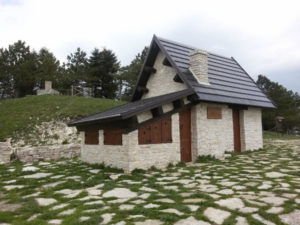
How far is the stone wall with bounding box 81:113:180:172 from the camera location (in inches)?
272

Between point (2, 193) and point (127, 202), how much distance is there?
3.18 metres

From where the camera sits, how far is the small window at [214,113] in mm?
9381

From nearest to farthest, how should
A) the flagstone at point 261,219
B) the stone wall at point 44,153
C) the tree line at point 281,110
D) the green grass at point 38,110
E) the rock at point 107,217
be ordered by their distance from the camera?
the flagstone at point 261,219 < the rock at point 107,217 < the stone wall at point 44,153 < the green grass at point 38,110 < the tree line at point 281,110

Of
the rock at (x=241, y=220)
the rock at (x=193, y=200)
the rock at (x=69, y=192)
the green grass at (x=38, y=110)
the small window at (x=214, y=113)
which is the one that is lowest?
the rock at (x=69, y=192)

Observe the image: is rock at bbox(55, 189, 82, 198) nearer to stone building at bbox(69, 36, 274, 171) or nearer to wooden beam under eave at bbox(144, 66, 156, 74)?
stone building at bbox(69, 36, 274, 171)

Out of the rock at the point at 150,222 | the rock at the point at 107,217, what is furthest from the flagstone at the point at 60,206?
the rock at the point at 150,222

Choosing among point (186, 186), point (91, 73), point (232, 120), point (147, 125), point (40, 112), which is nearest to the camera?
point (186, 186)

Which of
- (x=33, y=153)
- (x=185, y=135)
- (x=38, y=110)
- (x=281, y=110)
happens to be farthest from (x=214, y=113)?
(x=281, y=110)

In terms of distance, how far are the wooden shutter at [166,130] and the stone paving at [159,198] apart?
1431 mm

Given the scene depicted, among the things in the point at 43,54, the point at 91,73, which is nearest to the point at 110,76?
the point at 91,73

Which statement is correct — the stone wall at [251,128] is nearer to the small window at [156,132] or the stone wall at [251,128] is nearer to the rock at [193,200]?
the small window at [156,132]

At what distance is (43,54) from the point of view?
135 ft

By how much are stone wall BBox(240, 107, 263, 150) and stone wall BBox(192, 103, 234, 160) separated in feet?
3.61

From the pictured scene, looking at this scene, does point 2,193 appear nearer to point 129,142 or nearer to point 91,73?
point 129,142
